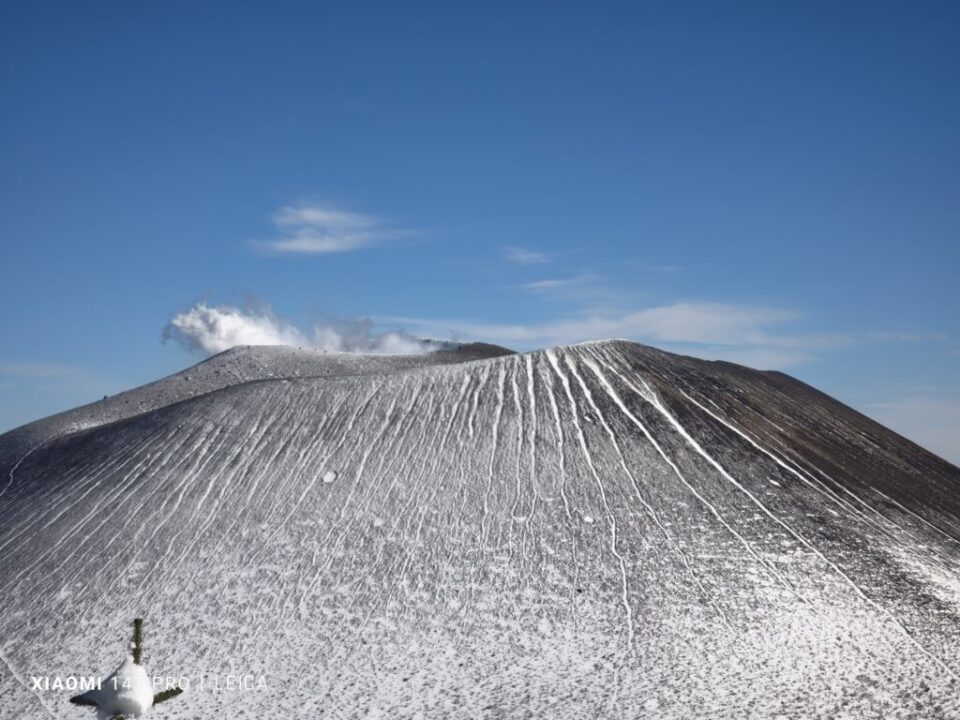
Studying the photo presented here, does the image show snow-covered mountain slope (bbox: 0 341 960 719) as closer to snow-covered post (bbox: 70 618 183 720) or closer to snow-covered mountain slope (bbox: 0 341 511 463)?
snow-covered mountain slope (bbox: 0 341 511 463)

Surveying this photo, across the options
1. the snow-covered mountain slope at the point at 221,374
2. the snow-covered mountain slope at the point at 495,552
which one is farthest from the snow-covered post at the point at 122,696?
the snow-covered mountain slope at the point at 221,374

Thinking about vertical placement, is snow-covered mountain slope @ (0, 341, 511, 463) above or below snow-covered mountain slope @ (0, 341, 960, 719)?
above

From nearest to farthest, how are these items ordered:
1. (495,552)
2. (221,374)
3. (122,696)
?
(122,696), (495,552), (221,374)

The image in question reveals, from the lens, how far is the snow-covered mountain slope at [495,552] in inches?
772

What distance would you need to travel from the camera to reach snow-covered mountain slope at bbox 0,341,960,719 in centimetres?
1961

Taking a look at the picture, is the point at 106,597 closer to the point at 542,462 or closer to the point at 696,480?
the point at 542,462

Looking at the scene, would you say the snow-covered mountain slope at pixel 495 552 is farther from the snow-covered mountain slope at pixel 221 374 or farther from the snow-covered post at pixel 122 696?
the snow-covered post at pixel 122 696

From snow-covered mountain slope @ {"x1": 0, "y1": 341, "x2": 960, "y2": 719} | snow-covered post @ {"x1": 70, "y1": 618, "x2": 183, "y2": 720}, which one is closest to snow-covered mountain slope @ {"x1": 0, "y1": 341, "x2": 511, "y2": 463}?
snow-covered mountain slope @ {"x1": 0, "y1": 341, "x2": 960, "y2": 719}

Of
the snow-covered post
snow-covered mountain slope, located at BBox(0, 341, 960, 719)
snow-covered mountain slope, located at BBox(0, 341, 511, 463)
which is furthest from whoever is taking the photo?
snow-covered mountain slope, located at BBox(0, 341, 511, 463)

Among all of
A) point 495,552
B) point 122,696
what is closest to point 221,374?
point 495,552

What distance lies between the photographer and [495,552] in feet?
77.9

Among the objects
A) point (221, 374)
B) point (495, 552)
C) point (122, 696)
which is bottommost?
point (495, 552)

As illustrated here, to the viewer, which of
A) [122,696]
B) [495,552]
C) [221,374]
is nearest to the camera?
[122,696]

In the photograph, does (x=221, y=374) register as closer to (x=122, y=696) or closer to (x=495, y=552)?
(x=495, y=552)
